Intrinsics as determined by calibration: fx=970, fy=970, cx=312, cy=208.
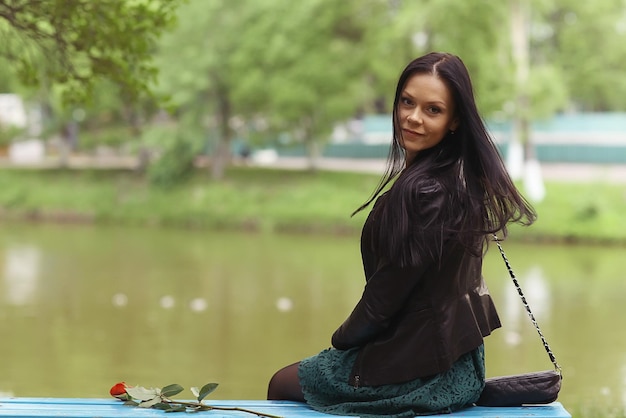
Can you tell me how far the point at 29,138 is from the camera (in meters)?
24.8

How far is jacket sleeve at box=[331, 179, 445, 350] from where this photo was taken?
2.47 m

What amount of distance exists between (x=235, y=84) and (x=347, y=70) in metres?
2.45

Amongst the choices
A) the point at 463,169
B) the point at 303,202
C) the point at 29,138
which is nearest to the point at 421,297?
the point at 463,169

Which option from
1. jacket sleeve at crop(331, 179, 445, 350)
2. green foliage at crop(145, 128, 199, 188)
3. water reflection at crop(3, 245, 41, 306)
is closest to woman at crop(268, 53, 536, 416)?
jacket sleeve at crop(331, 179, 445, 350)

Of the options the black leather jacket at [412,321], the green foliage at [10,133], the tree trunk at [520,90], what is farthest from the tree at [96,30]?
the green foliage at [10,133]

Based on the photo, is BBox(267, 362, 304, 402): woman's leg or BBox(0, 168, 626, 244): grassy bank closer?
BBox(267, 362, 304, 402): woman's leg

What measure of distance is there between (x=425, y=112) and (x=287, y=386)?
0.84 m

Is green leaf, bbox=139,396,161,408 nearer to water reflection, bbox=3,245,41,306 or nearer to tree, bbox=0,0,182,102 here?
tree, bbox=0,0,182,102

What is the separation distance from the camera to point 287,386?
8.85ft

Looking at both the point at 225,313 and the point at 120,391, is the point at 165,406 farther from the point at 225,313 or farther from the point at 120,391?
the point at 225,313

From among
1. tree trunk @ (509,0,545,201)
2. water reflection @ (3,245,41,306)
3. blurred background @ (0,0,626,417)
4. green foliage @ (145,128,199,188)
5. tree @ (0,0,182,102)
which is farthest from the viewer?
green foliage @ (145,128,199,188)

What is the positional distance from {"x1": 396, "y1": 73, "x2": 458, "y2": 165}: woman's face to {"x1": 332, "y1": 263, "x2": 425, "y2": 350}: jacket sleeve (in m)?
0.36

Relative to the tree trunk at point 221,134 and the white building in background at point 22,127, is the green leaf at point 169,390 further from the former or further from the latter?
the white building in background at point 22,127

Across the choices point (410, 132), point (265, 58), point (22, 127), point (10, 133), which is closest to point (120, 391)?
point (410, 132)
